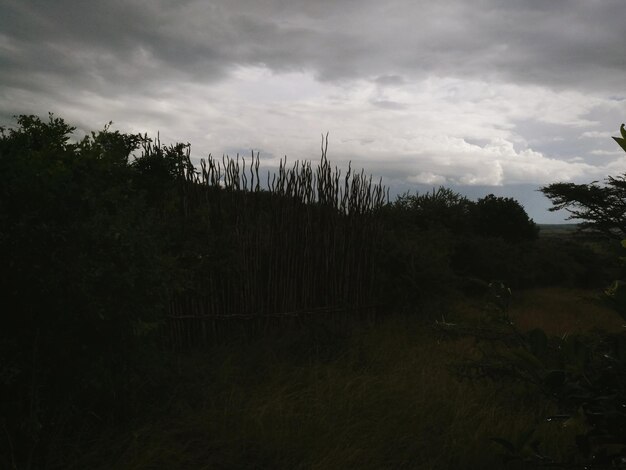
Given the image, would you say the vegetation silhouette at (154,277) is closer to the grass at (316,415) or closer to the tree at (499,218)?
the grass at (316,415)

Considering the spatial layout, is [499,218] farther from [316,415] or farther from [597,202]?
[316,415]

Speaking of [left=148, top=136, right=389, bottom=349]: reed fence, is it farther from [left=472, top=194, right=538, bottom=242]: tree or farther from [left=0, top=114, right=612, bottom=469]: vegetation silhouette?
[left=472, top=194, right=538, bottom=242]: tree

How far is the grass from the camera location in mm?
2529

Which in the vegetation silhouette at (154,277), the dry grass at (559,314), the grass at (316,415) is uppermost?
the vegetation silhouette at (154,277)

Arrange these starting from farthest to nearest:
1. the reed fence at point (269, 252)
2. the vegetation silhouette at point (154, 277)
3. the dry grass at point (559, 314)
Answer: the dry grass at point (559, 314) < the reed fence at point (269, 252) < the vegetation silhouette at point (154, 277)

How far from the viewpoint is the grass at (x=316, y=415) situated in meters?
2.53

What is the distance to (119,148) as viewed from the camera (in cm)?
281

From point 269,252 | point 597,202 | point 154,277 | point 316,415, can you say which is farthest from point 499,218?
point 154,277

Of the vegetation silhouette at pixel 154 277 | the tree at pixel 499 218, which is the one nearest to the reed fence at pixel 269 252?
the vegetation silhouette at pixel 154 277

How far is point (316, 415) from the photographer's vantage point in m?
2.95

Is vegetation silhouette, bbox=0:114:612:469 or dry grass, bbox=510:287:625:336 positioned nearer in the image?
vegetation silhouette, bbox=0:114:612:469

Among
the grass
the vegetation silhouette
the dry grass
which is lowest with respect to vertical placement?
the dry grass

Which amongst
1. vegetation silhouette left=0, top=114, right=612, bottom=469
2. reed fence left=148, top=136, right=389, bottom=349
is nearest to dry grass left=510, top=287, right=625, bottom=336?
vegetation silhouette left=0, top=114, right=612, bottom=469

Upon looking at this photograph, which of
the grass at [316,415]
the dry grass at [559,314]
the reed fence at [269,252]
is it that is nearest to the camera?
the grass at [316,415]
